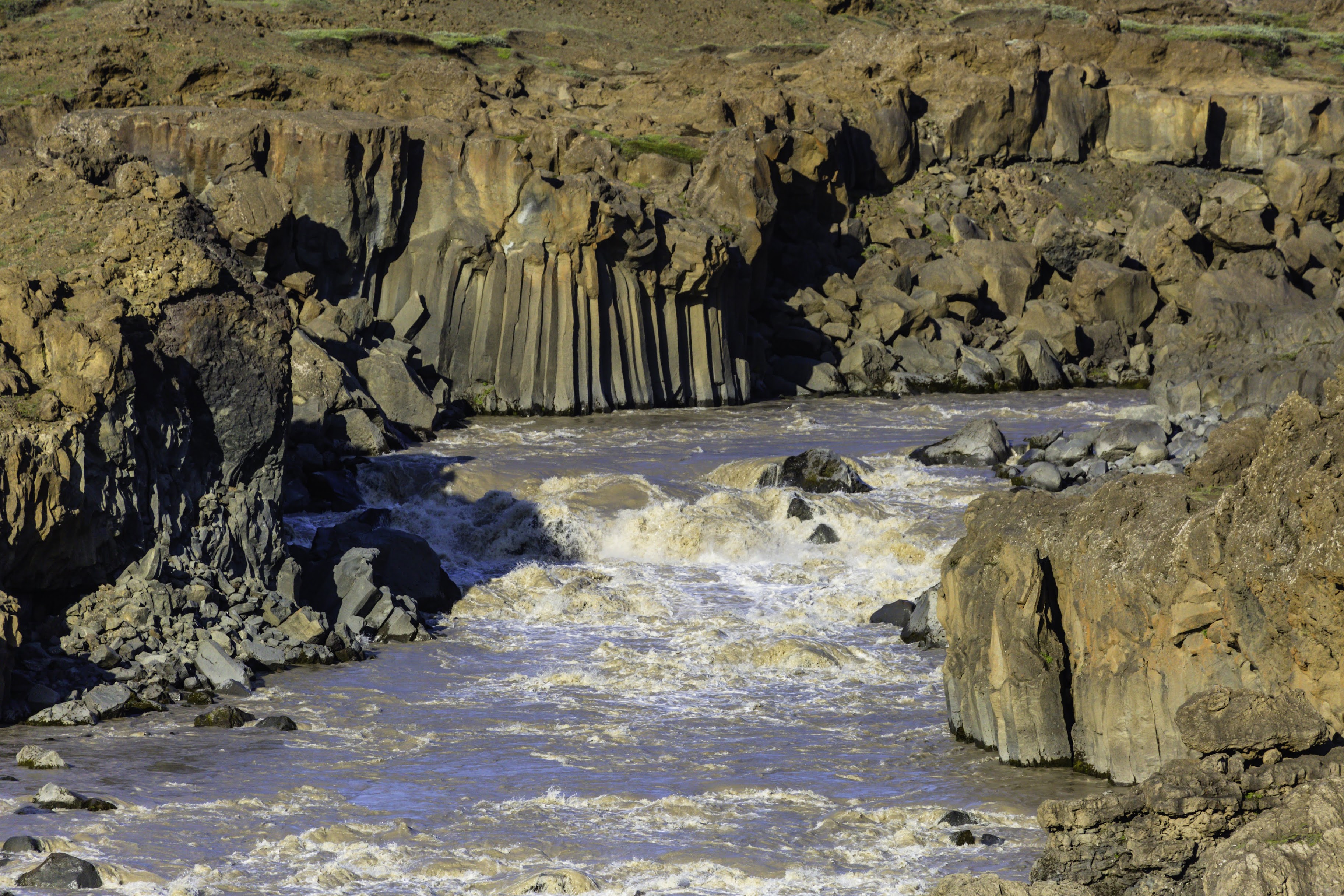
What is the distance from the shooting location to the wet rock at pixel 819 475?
29.5 m

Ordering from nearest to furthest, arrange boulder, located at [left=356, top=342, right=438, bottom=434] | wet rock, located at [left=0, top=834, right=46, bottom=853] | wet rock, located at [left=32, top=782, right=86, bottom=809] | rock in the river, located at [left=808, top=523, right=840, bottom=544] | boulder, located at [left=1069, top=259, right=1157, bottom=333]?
wet rock, located at [left=0, top=834, right=46, bottom=853] → wet rock, located at [left=32, top=782, right=86, bottom=809] → rock in the river, located at [left=808, top=523, right=840, bottom=544] → boulder, located at [left=356, top=342, right=438, bottom=434] → boulder, located at [left=1069, top=259, right=1157, bottom=333]

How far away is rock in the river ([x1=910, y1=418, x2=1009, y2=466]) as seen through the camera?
1252 inches

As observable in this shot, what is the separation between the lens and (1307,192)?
58.2m

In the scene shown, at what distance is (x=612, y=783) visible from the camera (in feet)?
45.9

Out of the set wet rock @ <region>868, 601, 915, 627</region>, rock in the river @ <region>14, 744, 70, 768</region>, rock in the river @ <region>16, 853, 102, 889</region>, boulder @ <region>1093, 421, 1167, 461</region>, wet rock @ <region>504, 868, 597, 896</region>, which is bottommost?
wet rock @ <region>868, 601, 915, 627</region>

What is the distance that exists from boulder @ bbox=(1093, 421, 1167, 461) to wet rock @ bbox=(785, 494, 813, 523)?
774 centimetres

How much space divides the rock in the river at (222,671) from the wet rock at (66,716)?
5.75 ft

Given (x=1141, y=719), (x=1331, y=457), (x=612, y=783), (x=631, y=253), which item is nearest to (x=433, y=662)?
(x=612, y=783)

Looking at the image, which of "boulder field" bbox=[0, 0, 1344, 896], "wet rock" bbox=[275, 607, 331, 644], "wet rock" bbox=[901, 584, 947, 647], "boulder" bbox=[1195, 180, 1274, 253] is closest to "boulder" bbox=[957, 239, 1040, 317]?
"boulder field" bbox=[0, 0, 1344, 896]

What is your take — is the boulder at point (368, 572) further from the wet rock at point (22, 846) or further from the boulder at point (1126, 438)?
the boulder at point (1126, 438)

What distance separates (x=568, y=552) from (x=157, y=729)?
11.6 meters

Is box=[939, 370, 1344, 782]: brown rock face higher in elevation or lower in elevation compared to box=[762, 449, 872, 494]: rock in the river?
higher

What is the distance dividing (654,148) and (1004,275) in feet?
41.0

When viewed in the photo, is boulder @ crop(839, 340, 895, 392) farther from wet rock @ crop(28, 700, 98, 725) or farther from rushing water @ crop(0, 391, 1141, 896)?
wet rock @ crop(28, 700, 98, 725)
